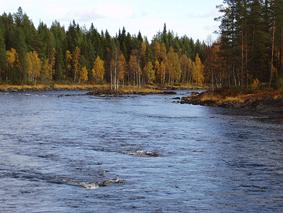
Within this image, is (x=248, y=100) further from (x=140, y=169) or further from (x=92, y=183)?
(x=92, y=183)

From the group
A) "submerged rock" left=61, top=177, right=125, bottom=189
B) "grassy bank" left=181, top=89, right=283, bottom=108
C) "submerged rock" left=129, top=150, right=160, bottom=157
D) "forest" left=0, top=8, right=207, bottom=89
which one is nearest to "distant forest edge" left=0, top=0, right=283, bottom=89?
"forest" left=0, top=8, right=207, bottom=89

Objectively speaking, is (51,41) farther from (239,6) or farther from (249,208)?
(249,208)

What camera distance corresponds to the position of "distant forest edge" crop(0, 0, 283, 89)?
75312 millimetres

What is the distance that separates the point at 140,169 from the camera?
794 inches

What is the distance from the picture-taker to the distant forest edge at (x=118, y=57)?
75.3m

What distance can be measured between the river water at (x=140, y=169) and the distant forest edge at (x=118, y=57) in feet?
137

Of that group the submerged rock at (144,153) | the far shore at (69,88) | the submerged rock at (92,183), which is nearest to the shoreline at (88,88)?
the far shore at (69,88)

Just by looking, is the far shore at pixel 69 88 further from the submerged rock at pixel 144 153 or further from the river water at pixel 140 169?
the submerged rock at pixel 144 153

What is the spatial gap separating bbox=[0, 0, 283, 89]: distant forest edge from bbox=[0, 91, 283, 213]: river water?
137 ft

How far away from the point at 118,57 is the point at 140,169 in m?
120

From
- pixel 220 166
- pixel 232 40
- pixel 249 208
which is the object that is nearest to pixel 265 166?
pixel 220 166

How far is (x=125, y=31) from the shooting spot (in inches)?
7495

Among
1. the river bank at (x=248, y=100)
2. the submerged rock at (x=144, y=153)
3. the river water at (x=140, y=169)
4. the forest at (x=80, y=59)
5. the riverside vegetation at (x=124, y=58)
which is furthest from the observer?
the forest at (x=80, y=59)

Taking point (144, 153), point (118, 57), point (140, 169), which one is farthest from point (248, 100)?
point (118, 57)
